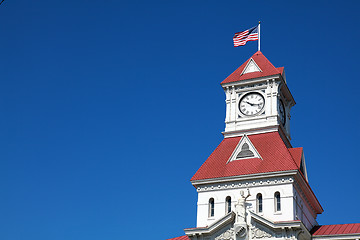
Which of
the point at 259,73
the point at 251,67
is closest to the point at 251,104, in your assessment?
the point at 259,73

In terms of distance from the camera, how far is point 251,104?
A: 183 feet

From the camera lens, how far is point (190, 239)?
4878 cm

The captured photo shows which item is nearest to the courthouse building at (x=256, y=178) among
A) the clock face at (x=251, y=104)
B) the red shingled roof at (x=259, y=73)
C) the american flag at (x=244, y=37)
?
the clock face at (x=251, y=104)

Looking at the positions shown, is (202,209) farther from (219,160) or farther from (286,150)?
(286,150)

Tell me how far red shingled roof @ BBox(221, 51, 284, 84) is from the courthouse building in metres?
0.10

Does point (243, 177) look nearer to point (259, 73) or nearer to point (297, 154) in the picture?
point (297, 154)

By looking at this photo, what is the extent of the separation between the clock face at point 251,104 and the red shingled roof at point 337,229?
12.9 metres

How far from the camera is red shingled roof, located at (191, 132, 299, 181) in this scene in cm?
4916

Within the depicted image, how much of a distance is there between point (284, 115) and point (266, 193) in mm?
12527

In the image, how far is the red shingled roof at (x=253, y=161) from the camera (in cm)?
4916

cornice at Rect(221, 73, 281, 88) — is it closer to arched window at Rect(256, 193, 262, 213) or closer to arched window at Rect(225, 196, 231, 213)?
arched window at Rect(256, 193, 262, 213)

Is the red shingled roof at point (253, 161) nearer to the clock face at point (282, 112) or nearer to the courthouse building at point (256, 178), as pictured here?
the courthouse building at point (256, 178)

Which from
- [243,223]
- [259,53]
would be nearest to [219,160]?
[243,223]

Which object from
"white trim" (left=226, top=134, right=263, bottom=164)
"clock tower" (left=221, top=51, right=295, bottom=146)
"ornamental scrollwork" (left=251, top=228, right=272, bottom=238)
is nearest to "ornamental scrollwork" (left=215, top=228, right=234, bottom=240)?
"ornamental scrollwork" (left=251, top=228, right=272, bottom=238)
